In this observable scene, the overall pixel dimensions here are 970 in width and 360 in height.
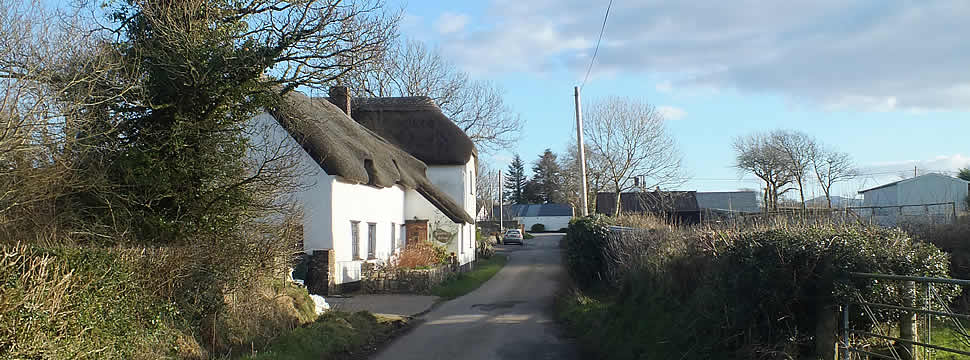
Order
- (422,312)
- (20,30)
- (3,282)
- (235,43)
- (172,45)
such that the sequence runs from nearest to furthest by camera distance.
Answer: (3,282) → (20,30) → (172,45) → (235,43) → (422,312)

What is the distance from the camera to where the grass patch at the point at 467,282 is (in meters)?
22.4

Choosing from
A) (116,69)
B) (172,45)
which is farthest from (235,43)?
(116,69)

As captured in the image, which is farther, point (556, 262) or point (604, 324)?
point (556, 262)

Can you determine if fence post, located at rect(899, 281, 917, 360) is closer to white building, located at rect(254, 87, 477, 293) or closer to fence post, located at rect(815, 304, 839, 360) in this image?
fence post, located at rect(815, 304, 839, 360)

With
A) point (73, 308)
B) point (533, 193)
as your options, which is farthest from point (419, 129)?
point (533, 193)

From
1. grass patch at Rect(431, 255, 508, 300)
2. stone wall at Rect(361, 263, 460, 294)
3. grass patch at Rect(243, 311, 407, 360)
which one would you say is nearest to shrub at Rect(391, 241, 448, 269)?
stone wall at Rect(361, 263, 460, 294)

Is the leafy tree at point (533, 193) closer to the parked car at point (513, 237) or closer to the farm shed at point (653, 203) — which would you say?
the farm shed at point (653, 203)

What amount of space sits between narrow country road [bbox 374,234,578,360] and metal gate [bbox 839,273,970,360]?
5.52 meters

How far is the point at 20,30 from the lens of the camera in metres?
9.15

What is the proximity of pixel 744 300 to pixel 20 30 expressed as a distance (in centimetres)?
897

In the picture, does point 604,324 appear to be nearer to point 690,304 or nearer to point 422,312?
point 690,304

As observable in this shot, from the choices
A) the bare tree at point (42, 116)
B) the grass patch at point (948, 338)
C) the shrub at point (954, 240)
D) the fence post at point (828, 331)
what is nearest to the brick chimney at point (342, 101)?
the bare tree at point (42, 116)

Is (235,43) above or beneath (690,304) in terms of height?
above

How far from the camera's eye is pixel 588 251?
19422 millimetres
